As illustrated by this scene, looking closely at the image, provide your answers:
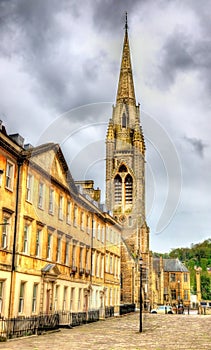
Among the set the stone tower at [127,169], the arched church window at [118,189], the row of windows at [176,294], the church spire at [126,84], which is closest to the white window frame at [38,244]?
the stone tower at [127,169]

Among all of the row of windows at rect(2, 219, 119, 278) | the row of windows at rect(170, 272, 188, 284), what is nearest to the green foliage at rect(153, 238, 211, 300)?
the row of windows at rect(170, 272, 188, 284)

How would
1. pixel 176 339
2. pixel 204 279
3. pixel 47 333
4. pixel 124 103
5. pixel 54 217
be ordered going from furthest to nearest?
pixel 204 279
pixel 124 103
pixel 54 217
pixel 47 333
pixel 176 339

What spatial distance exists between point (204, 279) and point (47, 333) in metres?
111

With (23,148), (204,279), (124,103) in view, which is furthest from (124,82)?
(23,148)

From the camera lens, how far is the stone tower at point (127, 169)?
80.7 meters

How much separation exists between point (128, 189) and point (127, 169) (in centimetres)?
405

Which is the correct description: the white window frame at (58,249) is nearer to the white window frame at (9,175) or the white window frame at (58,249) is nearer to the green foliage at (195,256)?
the white window frame at (9,175)

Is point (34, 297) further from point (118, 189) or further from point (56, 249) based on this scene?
point (118, 189)

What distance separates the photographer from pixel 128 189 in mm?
87562

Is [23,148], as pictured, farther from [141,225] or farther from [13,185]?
[141,225]

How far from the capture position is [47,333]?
27.2 meters

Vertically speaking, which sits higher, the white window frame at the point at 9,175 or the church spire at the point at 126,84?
the church spire at the point at 126,84

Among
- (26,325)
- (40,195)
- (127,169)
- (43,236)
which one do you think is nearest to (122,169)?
(127,169)

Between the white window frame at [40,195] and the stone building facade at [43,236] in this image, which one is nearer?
the stone building facade at [43,236]
